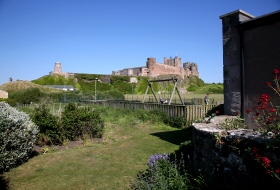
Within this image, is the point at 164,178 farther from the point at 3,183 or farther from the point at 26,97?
the point at 26,97

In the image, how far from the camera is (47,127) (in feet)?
25.3

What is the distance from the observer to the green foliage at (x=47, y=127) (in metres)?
7.59

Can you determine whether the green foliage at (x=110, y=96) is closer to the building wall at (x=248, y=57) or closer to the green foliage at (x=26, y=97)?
the green foliage at (x=26, y=97)

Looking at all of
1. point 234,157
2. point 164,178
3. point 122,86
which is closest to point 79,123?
point 164,178

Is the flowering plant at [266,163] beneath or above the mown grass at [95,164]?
above

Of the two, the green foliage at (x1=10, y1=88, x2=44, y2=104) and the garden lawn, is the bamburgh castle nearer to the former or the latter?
the green foliage at (x1=10, y1=88, x2=44, y2=104)

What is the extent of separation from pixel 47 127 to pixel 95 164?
3.03 metres

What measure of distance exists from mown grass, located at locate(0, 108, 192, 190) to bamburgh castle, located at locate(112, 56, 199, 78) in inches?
2325

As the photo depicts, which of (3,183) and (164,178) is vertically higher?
(164,178)

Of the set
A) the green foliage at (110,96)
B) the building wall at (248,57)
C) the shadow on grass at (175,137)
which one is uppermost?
the building wall at (248,57)

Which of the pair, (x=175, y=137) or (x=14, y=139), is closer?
(x=14, y=139)

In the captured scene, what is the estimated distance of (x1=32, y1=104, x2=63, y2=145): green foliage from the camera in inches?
299

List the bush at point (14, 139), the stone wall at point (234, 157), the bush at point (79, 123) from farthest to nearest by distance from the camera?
1. the bush at point (79, 123)
2. the bush at point (14, 139)
3. the stone wall at point (234, 157)

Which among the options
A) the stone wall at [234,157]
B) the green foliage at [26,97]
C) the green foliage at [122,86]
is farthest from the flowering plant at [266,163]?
the green foliage at [122,86]
